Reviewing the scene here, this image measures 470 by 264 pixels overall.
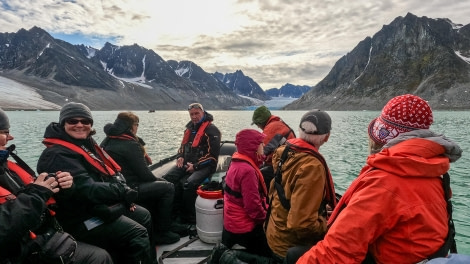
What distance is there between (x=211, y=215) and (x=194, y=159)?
279 cm

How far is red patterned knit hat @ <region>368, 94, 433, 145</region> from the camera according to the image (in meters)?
2.61

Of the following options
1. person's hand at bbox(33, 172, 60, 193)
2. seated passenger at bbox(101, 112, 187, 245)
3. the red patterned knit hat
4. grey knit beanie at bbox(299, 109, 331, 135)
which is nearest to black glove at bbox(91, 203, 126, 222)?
person's hand at bbox(33, 172, 60, 193)

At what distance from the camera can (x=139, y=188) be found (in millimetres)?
5902

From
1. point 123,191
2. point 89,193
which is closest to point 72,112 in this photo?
point 89,193

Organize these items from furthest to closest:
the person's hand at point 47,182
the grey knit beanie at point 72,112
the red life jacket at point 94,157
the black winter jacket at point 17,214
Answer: the grey knit beanie at point 72,112
the red life jacket at point 94,157
the person's hand at point 47,182
the black winter jacket at point 17,214

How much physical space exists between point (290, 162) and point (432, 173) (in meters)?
1.55

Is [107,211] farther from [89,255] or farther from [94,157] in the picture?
[94,157]

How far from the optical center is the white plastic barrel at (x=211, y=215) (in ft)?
18.7

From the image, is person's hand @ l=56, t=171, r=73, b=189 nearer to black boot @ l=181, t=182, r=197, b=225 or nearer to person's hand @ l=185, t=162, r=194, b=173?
black boot @ l=181, t=182, r=197, b=225

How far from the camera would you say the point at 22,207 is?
2.84 metres

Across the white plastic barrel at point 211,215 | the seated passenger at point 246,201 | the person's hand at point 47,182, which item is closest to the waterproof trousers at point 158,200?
the white plastic barrel at point 211,215

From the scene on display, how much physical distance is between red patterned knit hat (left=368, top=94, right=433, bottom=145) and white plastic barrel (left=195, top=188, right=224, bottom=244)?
11.8 ft

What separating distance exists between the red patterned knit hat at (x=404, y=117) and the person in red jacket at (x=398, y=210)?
298 mm

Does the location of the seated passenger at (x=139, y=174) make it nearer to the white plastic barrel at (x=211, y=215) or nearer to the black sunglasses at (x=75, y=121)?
the white plastic barrel at (x=211, y=215)
